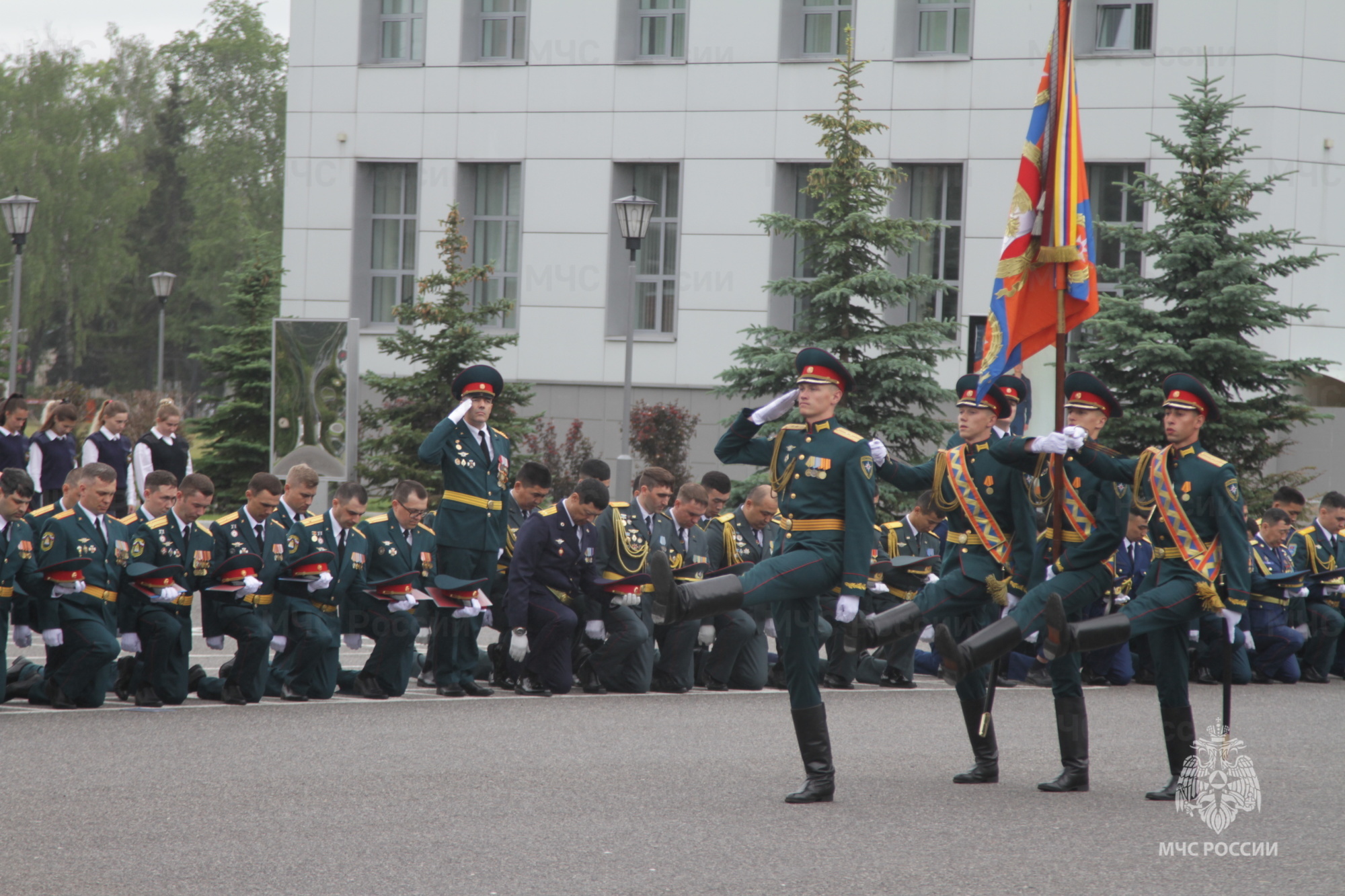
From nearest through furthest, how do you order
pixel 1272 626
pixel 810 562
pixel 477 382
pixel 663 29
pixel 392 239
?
pixel 810 562 → pixel 477 382 → pixel 1272 626 → pixel 663 29 → pixel 392 239

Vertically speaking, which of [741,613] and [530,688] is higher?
[741,613]

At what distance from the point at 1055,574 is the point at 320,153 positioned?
24.2 metres

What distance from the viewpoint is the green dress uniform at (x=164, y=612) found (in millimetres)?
10250

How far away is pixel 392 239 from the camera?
30078 millimetres

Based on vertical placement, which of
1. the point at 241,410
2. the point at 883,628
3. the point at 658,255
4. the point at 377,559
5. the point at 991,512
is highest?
the point at 658,255

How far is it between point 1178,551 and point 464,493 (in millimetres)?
5549

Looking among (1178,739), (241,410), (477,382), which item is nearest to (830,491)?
(1178,739)

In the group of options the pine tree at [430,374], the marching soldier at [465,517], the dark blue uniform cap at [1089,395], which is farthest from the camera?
the pine tree at [430,374]

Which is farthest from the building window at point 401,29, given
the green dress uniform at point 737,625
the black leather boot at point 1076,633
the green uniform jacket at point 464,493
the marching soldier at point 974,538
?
the black leather boot at point 1076,633

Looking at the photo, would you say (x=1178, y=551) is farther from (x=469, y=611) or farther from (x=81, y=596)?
(x=81, y=596)

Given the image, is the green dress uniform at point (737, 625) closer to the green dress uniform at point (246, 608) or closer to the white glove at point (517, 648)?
the white glove at point (517, 648)

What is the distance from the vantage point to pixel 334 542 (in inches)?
444

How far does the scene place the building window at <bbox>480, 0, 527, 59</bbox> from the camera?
29.1 meters

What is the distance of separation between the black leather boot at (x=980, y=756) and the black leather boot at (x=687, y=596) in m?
1.53
